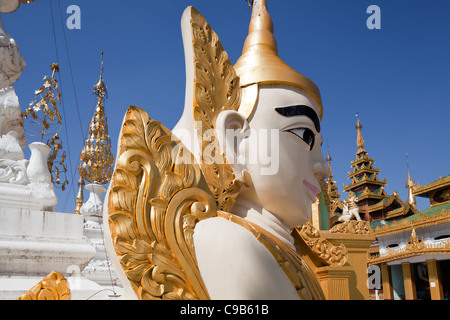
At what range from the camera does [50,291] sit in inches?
70.0

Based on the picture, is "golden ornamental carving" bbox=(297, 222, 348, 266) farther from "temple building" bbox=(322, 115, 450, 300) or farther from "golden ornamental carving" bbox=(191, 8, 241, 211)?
"temple building" bbox=(322, 115, 450, 300)

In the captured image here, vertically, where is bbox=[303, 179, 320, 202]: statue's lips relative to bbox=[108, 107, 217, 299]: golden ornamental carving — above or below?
above

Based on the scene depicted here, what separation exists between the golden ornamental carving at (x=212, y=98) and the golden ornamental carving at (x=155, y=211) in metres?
0.13

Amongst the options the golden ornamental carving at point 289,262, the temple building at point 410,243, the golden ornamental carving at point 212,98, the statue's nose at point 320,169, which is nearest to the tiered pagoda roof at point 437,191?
the temple building at point 410,243

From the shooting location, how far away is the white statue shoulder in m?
1.43

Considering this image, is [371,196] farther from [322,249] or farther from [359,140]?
[322,249]

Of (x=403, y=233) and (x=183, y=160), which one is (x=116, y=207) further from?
(x=403, y=233)

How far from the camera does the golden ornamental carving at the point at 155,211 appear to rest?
1.42m

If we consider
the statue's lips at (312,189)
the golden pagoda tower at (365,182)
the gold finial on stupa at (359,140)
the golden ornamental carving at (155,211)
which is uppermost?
the gold finial on stupa at (359,140)

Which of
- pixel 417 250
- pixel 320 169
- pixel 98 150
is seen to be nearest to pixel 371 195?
pixel 417 250

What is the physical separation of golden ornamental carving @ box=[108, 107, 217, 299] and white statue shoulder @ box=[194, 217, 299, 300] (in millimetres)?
40

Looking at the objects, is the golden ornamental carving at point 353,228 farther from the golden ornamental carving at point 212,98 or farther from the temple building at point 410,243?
the temple building at point 410,243

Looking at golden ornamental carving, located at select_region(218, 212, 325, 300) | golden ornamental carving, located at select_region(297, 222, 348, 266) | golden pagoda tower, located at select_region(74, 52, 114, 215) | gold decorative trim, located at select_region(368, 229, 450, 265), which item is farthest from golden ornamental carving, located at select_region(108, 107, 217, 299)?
gold decorative trim, located at select_region(368, 229, 450, 265)
